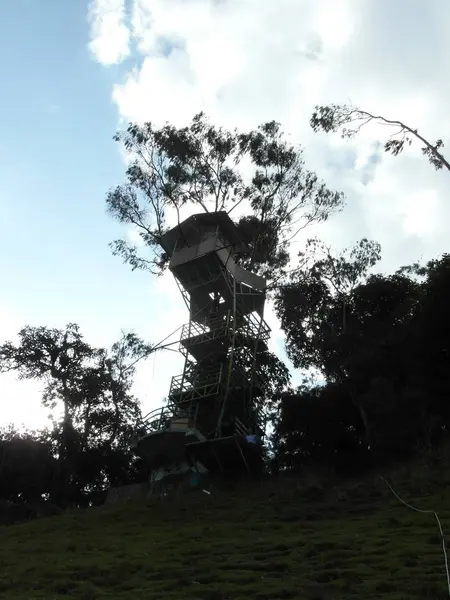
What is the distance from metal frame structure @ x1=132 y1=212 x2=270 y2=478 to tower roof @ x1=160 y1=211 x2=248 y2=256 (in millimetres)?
52

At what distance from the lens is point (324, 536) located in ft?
45.6

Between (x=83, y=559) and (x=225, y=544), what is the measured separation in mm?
2947

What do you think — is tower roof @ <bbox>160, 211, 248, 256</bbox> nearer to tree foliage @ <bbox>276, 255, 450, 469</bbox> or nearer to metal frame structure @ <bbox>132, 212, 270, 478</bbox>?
metal frame structure @ <bbox>132, 212, 270, 478</bbox>

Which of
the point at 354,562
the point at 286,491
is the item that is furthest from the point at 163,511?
the point at 354,562

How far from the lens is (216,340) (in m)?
31.9

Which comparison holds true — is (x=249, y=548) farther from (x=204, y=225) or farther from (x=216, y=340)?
(x=204, y=225)

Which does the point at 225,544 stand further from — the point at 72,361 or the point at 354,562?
the point at 72,361

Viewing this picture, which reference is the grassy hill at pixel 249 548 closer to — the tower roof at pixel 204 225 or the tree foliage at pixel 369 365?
the tree foliage at pixel 369 365

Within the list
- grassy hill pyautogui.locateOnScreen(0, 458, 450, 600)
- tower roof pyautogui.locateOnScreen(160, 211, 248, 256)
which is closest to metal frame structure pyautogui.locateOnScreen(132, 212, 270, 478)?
tower roof pyautogui.locateOnScreen(160, 211, 248, 256)

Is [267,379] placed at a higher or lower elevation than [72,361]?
lower

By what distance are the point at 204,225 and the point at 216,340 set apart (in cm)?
669

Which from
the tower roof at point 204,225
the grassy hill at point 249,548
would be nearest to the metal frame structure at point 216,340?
the tower roof at point 204,225

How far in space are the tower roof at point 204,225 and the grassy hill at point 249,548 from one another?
16.3m

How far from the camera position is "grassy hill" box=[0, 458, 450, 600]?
10250mm
